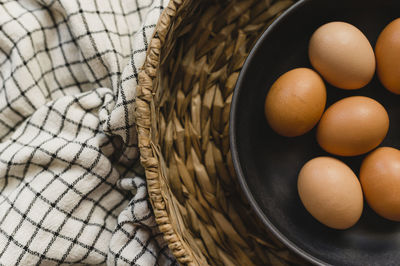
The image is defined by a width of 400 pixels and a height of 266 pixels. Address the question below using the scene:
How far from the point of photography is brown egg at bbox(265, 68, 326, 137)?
0.62 m

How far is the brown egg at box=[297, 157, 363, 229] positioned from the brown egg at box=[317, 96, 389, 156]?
0.10ft


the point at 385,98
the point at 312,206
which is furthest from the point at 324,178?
the point at 385,98

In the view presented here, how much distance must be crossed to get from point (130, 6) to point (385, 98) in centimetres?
48

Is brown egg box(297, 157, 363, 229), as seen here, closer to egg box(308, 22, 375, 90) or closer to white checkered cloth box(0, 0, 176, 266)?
egg box(308, 22, 375, 90)

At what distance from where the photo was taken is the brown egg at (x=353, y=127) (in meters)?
0.61

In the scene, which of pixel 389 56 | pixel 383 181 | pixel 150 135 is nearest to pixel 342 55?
pixel 389 56

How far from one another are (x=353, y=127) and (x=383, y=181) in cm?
9

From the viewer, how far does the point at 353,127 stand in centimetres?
61

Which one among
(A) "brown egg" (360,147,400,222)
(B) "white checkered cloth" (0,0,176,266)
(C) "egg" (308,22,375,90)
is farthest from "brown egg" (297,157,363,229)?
(B) "white checkered cloth" (0,0,176,266)

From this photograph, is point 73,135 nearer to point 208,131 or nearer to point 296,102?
point 208,131

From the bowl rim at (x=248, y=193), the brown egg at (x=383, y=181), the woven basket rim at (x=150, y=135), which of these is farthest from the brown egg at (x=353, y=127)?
the woven basket rim at (x=150, y=135)

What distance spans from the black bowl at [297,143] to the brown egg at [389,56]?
35 millimetres

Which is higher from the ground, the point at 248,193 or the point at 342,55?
the point at 342,55

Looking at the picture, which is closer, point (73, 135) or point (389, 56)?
point (389, 56)
